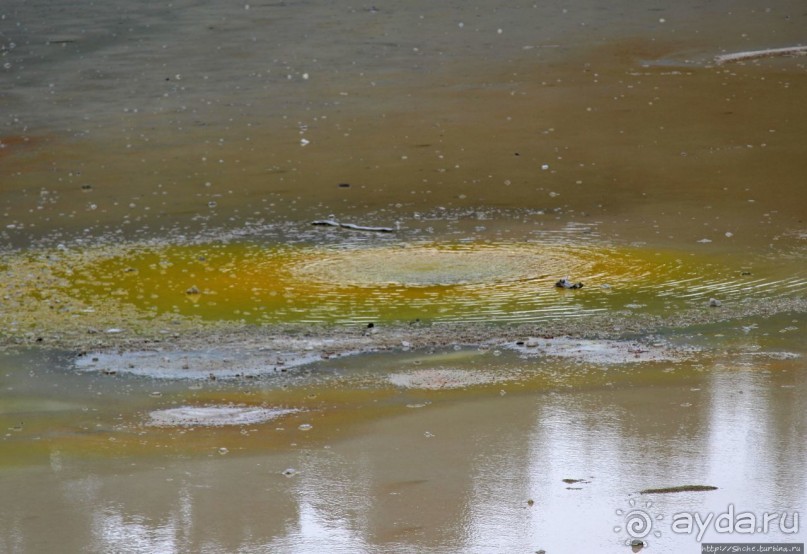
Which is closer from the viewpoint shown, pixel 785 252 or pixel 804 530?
pixel 804 530

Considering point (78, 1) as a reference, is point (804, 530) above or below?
below

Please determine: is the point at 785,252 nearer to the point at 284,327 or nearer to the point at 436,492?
the point at 284,327

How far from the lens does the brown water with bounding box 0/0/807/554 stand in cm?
452

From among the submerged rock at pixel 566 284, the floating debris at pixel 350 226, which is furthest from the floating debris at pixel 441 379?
the floating debris at pixel 350 226

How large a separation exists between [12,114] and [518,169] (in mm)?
Answer: 6265

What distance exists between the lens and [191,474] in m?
4.83

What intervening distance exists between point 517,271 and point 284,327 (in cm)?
202

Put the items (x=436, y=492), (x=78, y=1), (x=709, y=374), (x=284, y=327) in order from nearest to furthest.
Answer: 1. (x=436, y=492)
2. (x=709, y=374)
3. (x=284, y=327)
4. (x=78, y=1)

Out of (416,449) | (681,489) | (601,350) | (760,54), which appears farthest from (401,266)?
(760,54)

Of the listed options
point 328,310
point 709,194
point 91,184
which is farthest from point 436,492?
point 91,184

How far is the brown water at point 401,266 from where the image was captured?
4520mm

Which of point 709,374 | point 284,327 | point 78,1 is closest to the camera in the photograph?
point 709,374

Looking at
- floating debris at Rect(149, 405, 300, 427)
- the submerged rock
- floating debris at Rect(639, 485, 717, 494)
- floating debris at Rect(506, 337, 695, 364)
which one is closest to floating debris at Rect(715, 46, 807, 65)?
the submerged rock

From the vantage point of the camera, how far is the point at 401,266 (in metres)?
9.09
